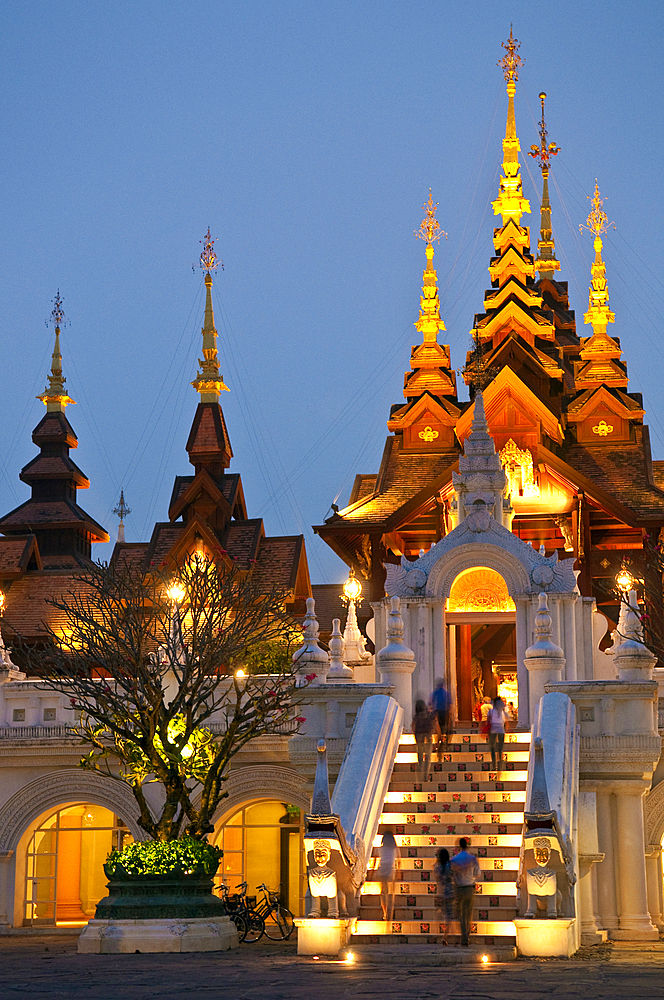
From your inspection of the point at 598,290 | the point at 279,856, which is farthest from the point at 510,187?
the point at 279,856

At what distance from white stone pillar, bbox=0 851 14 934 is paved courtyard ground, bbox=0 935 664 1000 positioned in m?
7.67

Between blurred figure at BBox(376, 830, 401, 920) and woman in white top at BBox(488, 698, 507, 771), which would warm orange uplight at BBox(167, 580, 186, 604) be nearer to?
woman in white top at BBox(488, 698, 507, 771)

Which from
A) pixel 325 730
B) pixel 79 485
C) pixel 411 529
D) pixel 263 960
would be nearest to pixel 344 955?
pixel 263 960

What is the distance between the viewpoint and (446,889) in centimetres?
1599

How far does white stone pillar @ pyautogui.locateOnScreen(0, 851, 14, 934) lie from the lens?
24.4 meters

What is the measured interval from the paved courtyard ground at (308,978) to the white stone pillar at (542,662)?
443 cm

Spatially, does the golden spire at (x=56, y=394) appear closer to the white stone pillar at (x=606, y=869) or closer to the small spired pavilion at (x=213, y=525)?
the small spired pavilion at (x=213, y=525)

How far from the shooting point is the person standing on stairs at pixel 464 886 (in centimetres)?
1564

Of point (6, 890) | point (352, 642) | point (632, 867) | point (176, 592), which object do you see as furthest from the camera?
point (352, 642)

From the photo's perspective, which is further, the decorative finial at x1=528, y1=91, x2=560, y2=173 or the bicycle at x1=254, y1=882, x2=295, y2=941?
the decorative finial at x1=528, y1=91, x2=560, y2=173

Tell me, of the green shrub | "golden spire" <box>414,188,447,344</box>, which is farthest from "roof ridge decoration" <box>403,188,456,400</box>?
the green shrub

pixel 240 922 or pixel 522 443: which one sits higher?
pixel 522 443

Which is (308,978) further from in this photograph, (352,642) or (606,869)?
(352,642)

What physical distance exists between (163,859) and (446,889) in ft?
13.0
